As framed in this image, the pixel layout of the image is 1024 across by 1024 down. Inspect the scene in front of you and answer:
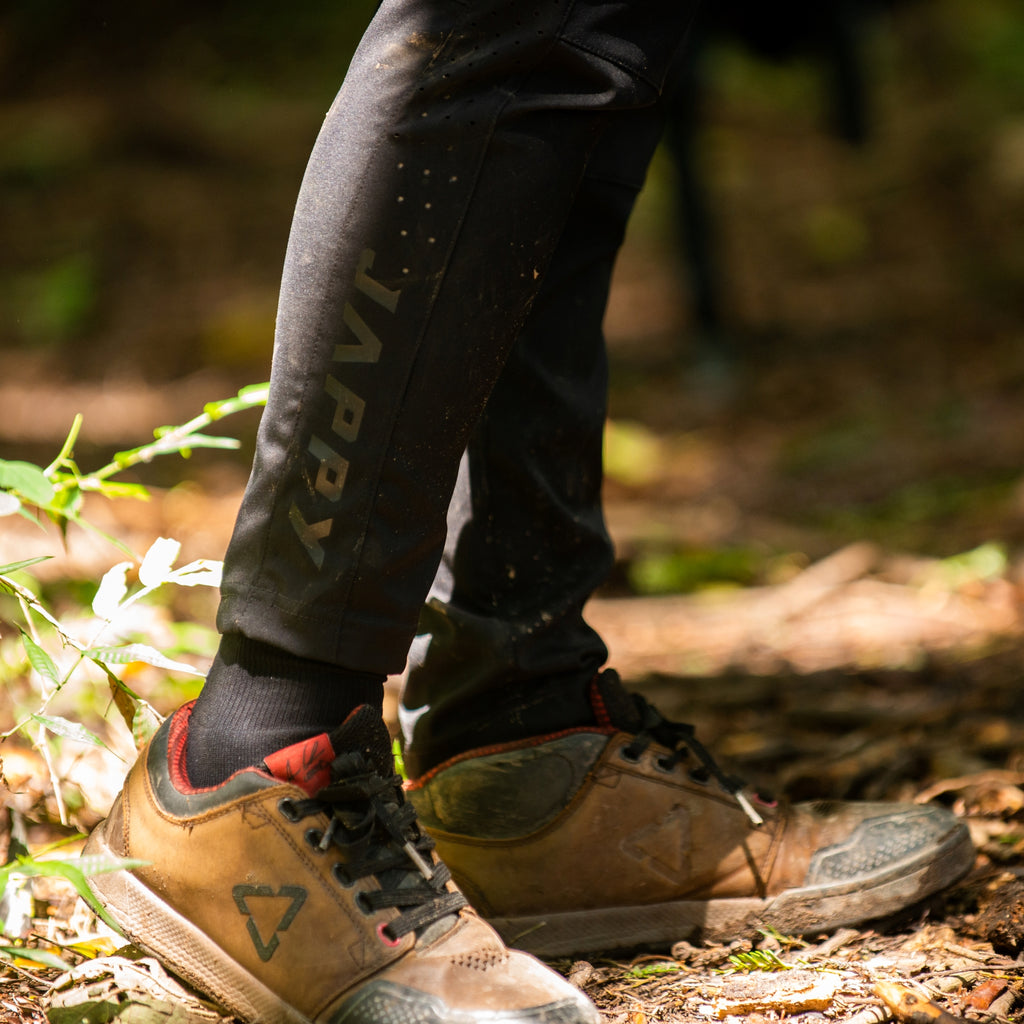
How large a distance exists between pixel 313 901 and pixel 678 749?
55cm

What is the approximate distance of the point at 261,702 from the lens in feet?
3.43

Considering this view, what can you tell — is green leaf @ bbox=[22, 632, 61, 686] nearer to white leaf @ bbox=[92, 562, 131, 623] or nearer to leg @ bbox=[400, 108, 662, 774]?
white leaf @ bbox=[92, 562, 131, 623]

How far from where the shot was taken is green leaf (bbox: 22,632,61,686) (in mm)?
1084

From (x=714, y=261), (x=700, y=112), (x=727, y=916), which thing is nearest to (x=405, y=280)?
(x=727, y=916)

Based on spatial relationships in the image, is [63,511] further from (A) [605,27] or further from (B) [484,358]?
(A) [605,27]

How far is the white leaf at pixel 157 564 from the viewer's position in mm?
1181

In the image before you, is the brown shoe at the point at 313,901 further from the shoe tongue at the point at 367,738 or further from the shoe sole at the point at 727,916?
the shoe sole at the point at 727,916

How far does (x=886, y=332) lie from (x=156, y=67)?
410 inches

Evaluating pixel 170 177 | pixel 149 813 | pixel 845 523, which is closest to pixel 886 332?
pixel 845 523

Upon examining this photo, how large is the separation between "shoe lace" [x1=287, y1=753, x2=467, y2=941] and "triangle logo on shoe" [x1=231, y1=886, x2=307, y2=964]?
5 centimetres

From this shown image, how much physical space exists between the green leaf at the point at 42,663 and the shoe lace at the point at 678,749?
0.68 meters

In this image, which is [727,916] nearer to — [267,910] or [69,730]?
[267,910]

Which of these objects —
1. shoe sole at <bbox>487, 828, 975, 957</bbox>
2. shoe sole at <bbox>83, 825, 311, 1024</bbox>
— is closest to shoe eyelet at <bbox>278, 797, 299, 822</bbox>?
shoe sole at <bbox>83, 825, 311, 1024</bbox>

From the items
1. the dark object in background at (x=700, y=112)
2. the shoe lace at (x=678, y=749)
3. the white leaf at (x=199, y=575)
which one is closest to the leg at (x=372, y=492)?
the white leaf at (x=199, y=575)
